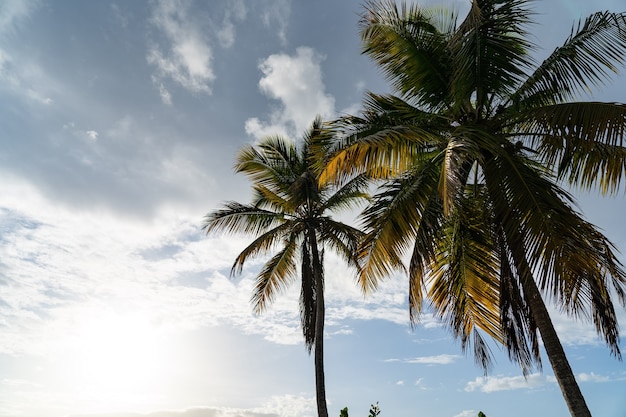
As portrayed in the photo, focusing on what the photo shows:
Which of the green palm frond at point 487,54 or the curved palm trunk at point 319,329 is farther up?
the green palm frond at point 487,54

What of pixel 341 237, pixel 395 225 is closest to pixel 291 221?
pixel 341 237

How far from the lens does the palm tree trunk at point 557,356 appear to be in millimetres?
6117

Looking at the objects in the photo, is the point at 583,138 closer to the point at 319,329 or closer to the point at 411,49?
the point at 411,49

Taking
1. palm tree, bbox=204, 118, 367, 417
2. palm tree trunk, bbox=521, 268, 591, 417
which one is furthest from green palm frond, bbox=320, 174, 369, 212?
palm tree trunk, bbox=521, 268, 591, 417

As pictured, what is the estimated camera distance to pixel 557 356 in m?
6.42

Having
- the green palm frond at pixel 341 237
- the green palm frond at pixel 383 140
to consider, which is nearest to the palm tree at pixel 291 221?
the green palm frond at pixel 341 237

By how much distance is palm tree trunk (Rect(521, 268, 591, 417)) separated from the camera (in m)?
6.12

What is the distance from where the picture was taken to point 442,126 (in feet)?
28.4

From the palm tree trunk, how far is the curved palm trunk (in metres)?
8.25

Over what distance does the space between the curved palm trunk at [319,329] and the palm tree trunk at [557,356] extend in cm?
825

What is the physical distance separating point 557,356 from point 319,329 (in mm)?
8684

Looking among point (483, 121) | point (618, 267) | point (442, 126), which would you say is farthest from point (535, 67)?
point (618, 267)

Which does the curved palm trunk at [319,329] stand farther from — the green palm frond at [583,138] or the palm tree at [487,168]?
the green palm frond at [583,138]

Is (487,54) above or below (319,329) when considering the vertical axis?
above
